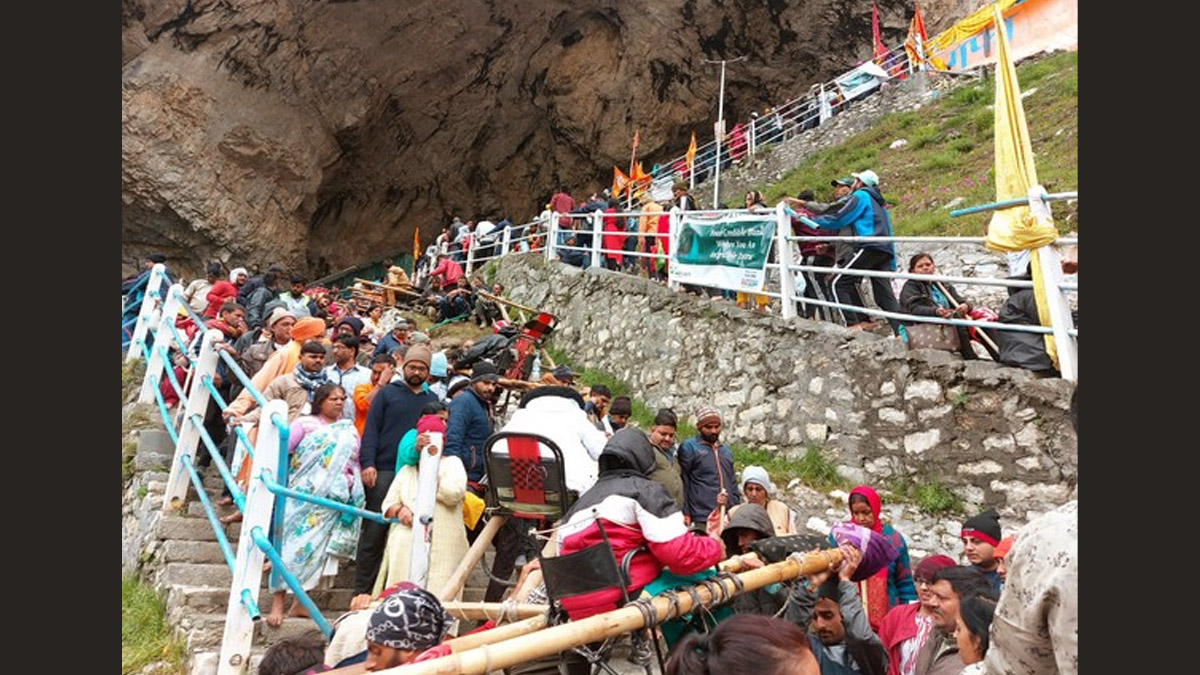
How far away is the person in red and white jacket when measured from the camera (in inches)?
112

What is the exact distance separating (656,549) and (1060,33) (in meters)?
19.6

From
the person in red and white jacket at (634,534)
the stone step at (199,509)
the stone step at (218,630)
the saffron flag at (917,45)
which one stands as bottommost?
the stone step at (218,630)

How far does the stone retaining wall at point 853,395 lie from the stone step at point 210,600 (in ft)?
11.9

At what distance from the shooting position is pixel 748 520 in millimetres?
3561

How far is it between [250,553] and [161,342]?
13.2 ft

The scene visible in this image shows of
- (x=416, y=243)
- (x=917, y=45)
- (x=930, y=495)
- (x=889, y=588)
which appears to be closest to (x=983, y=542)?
(x=889, y=588)

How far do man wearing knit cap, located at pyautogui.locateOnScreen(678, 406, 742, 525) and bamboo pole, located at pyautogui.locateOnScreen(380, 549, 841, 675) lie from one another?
86.5 inches

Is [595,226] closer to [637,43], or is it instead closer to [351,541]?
[351,541]

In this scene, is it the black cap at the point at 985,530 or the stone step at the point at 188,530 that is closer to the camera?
the black cap at the point at 985,530

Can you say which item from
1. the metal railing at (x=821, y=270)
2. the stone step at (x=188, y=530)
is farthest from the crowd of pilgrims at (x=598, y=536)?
the metal railing at (x=821, y=270)

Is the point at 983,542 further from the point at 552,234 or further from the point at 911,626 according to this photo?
the point at 552,234

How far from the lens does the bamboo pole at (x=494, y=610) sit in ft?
11.4

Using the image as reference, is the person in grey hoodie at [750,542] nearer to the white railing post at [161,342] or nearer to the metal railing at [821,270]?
the metal railing at [821,270]

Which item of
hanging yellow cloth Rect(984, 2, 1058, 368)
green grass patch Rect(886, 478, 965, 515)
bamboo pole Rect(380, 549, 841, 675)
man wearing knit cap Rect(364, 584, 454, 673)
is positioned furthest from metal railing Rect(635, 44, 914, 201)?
man wearing knit cap Rect(364, 584, 454, 673)
